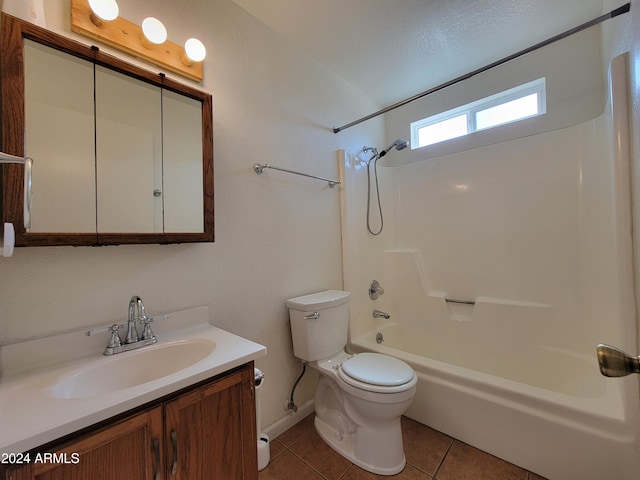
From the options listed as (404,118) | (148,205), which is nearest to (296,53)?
(404,118)

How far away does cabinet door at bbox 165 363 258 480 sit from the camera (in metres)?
0.78

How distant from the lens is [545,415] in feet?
4.13

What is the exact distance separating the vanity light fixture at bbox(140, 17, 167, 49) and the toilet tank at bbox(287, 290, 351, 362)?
142cm

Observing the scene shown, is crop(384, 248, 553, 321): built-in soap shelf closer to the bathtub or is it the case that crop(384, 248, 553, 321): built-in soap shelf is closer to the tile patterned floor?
the bathtub

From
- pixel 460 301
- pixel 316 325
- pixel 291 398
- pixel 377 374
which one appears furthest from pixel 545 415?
pixel 291 398

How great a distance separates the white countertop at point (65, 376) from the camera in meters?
0.59

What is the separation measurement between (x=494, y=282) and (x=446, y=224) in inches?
22.2

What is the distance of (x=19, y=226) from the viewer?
2.74ft

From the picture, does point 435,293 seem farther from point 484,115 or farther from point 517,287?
point 484,115

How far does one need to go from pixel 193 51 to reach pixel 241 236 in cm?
91

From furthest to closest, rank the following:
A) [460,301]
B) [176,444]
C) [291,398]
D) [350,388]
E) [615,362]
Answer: [460,301], [291,398], [350,388], [176,444], [615,362]

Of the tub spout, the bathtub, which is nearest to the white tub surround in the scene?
the bathtub

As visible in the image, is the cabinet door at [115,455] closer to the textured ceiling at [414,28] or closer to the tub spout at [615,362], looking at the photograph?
the tub spout at [615,362]

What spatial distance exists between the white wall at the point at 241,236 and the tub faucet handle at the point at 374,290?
14.7 inches
